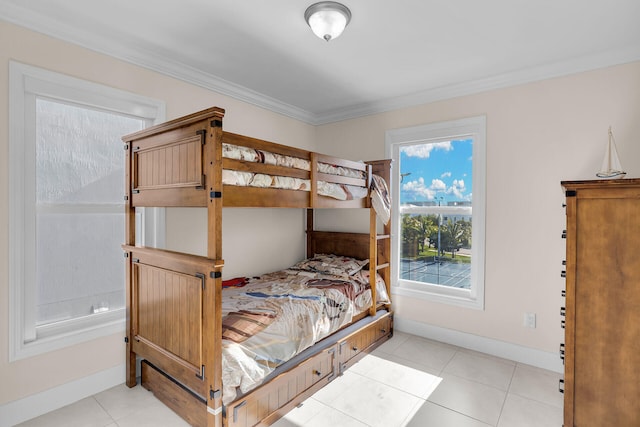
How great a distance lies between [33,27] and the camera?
6.48 feet

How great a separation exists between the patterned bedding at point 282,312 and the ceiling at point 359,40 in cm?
186

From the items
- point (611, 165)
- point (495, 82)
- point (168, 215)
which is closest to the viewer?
point (611, 165)

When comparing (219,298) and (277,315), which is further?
(277,315)

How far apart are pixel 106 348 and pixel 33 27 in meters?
2.16

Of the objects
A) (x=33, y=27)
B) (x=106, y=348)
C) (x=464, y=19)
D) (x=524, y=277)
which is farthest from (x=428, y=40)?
(x=106, y=348)

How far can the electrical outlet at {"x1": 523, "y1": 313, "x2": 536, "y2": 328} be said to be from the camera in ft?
9.06

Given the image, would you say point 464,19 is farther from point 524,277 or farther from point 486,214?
point 524,277

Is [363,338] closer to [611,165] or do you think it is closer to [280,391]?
[280,391]

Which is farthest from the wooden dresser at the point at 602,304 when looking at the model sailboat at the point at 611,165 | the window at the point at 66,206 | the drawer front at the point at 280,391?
the window at the point at 66,206

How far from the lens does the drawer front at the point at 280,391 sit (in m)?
1.77

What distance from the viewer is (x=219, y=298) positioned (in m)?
1.69

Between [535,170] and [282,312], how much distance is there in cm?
240

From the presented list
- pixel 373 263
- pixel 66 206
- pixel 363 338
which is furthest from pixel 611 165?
pixel 66 206

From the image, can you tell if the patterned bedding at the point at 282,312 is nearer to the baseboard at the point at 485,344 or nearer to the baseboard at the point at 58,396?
the baseboard at the point at 485,344
